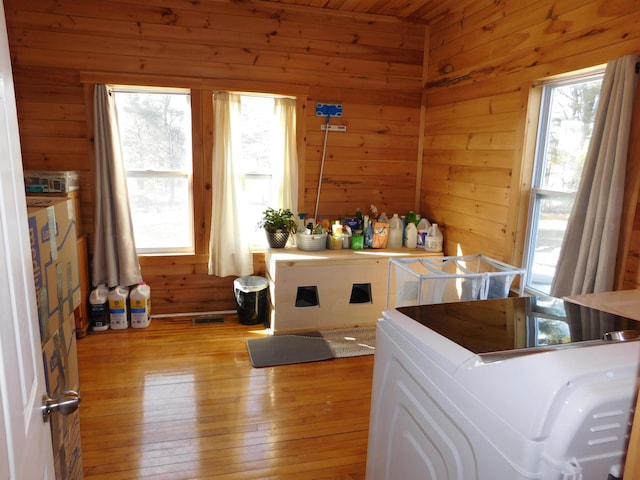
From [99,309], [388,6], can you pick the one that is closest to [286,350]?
[99,309]

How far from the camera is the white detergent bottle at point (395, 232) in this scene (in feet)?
12.3

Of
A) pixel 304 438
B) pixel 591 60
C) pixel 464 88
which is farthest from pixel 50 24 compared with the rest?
pixel 591 60

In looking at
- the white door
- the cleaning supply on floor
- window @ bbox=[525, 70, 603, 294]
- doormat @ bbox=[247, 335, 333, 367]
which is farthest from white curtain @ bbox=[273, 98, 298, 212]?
the white door

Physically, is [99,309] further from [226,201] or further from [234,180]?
[234,180]

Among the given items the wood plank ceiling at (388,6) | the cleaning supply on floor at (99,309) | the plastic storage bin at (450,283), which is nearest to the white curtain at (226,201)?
the cleaning supply on floor at (99,309)

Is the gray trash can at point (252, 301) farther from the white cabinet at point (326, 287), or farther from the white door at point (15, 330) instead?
the white door at point (15, 330)

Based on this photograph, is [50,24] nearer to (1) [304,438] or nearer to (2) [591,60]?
(1) [304,438]

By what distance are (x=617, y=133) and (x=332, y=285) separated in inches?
81.5

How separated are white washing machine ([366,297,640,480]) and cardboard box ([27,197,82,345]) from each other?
1.01 m

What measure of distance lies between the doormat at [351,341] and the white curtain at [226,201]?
0.88 metres

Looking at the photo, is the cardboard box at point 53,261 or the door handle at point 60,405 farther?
the cardboard box at point 53,261

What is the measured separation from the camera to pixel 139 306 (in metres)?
3.45

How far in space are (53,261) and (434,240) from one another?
290 cm

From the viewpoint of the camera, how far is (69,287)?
1.53 metres
